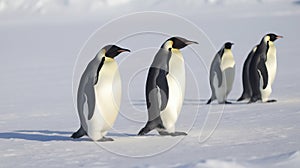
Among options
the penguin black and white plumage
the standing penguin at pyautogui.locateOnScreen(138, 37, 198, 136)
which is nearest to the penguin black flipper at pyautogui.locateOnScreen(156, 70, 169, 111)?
the standing penguin at pyautogui.locateOnScreen(138, 37, 198, 136)

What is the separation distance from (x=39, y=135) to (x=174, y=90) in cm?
151

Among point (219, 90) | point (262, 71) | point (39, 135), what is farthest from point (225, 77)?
point (39, 135)

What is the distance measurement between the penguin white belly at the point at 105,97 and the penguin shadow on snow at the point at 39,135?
0.26 m

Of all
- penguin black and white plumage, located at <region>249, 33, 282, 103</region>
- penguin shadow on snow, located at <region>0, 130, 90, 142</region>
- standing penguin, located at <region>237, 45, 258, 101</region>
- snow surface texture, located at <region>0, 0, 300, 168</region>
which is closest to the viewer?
snow surface texture, located at <region>0, 0, 300, 168</region>

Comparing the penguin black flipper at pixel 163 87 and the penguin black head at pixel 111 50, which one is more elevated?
the penguin black head at pixel 111 50

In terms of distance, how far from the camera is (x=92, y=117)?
6156mm

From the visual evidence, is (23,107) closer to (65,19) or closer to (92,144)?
(92,144)

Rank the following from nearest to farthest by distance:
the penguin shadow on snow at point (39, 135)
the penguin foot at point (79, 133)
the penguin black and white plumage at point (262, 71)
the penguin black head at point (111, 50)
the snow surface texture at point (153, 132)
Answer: the snow surface texture at point (153, 132) < the penguin black head at point (111, 50) < the penguin foot at point (79, 133) < the penguin shadow on snow at point (39, 135) < the penguin black and white plumage at point (262, 71)

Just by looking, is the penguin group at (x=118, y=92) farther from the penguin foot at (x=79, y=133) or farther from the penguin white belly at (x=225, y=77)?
the penguin white belly at (x=225, y=77)

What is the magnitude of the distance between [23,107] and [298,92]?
13.5ft

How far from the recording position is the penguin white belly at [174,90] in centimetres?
629

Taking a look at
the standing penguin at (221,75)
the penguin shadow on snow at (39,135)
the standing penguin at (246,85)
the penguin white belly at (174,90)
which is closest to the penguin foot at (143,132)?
the penguin white belly at (174,90)

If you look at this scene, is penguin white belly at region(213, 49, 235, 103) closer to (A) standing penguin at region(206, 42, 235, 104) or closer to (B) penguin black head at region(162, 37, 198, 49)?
(A) standing penguin at region(206, 42, 235, 104)

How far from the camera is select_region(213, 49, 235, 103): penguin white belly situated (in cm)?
926
